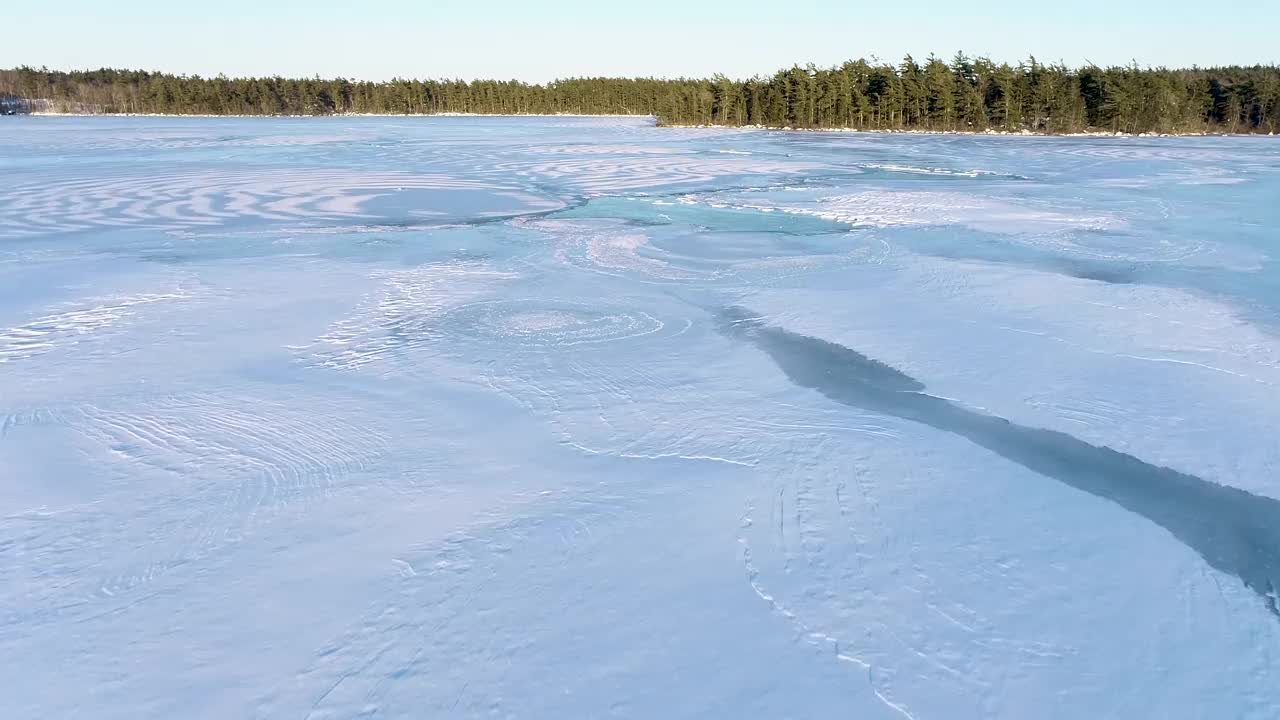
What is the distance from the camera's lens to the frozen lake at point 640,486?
2.61m

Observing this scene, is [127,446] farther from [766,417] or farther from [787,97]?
[787,97]

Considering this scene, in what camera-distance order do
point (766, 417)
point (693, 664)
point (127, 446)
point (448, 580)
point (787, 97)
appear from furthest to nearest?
point (787, 97) < point (766, 417) < point (127, 446) < point (448, 580) < point (693, 664)

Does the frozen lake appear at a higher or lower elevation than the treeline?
lower

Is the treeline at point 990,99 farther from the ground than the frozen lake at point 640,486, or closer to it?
farther from the ground

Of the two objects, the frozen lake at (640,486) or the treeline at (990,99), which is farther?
the treeline at (990,99)

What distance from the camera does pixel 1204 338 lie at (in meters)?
6.06

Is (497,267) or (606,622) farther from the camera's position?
(497,267)

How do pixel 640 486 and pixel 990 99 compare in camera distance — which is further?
pixel 990 99

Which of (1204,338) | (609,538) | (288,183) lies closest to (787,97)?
(288,183)

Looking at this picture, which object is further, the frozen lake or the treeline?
the treeline

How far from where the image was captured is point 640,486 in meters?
3.87

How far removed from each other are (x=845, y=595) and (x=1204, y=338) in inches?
188

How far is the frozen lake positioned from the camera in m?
2.61

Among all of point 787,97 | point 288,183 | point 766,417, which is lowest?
point 766,417
